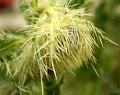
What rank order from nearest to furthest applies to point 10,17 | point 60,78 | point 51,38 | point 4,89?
point 51,38 → point 60,78 → point 4,89 → point 10,17

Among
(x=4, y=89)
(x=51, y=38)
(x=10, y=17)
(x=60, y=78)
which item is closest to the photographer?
(x=51, y=38)

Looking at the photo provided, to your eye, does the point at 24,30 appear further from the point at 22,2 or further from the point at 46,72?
the point at 46,72

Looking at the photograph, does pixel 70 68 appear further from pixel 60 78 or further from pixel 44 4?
pixel 44 4

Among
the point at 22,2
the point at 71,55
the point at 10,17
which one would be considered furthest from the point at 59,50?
the point at 10,17

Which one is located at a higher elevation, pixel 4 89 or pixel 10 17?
pixel 4 89

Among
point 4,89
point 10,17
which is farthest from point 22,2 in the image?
point 10,17

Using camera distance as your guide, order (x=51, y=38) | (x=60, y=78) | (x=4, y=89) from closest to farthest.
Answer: (x=51, y=38)
(x=60, y=78)
(x=4, y=89)

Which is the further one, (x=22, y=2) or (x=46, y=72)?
(x=22, y=2)

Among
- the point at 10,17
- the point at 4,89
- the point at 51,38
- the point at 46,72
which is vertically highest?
the point at 51,38

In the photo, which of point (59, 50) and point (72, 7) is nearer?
point (59, 50)
